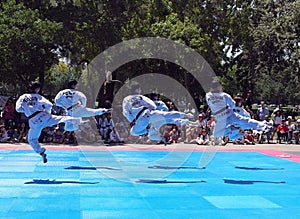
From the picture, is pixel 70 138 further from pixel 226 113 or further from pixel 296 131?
pixel 296 131

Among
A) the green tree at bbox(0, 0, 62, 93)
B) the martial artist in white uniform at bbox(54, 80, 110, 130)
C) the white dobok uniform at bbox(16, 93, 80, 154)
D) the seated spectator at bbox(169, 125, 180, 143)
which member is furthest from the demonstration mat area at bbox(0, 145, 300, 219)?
the green tree at bbox(0, 0, 62, 93)

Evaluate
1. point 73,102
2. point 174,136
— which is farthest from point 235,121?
point 174,136

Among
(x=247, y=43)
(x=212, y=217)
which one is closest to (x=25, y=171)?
(x=212, y=217)

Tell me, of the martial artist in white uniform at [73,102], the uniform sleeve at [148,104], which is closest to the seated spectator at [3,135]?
the martial artist in white uniform at [73,102]

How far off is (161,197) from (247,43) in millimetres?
22318

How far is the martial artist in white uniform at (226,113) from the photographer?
402 inches

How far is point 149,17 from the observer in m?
23.3

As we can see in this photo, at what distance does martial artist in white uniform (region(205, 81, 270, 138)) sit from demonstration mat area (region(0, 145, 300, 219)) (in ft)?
3.65

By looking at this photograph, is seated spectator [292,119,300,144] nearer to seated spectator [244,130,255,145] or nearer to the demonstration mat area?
seated spectator [244,130,255,145]

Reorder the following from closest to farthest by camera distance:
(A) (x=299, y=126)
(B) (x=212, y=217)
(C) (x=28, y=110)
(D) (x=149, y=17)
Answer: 1. (B) (x=212, y=217)
2. (C) (x=28, y=110)
3. (A) (x=299, y=126)
4. (D) (x=149, y=17)

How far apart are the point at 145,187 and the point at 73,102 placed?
2791 mm

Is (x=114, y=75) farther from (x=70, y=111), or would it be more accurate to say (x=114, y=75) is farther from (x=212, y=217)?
(x=212, y=217)

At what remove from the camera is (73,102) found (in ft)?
31.9

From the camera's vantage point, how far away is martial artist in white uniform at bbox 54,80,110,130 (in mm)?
9680
